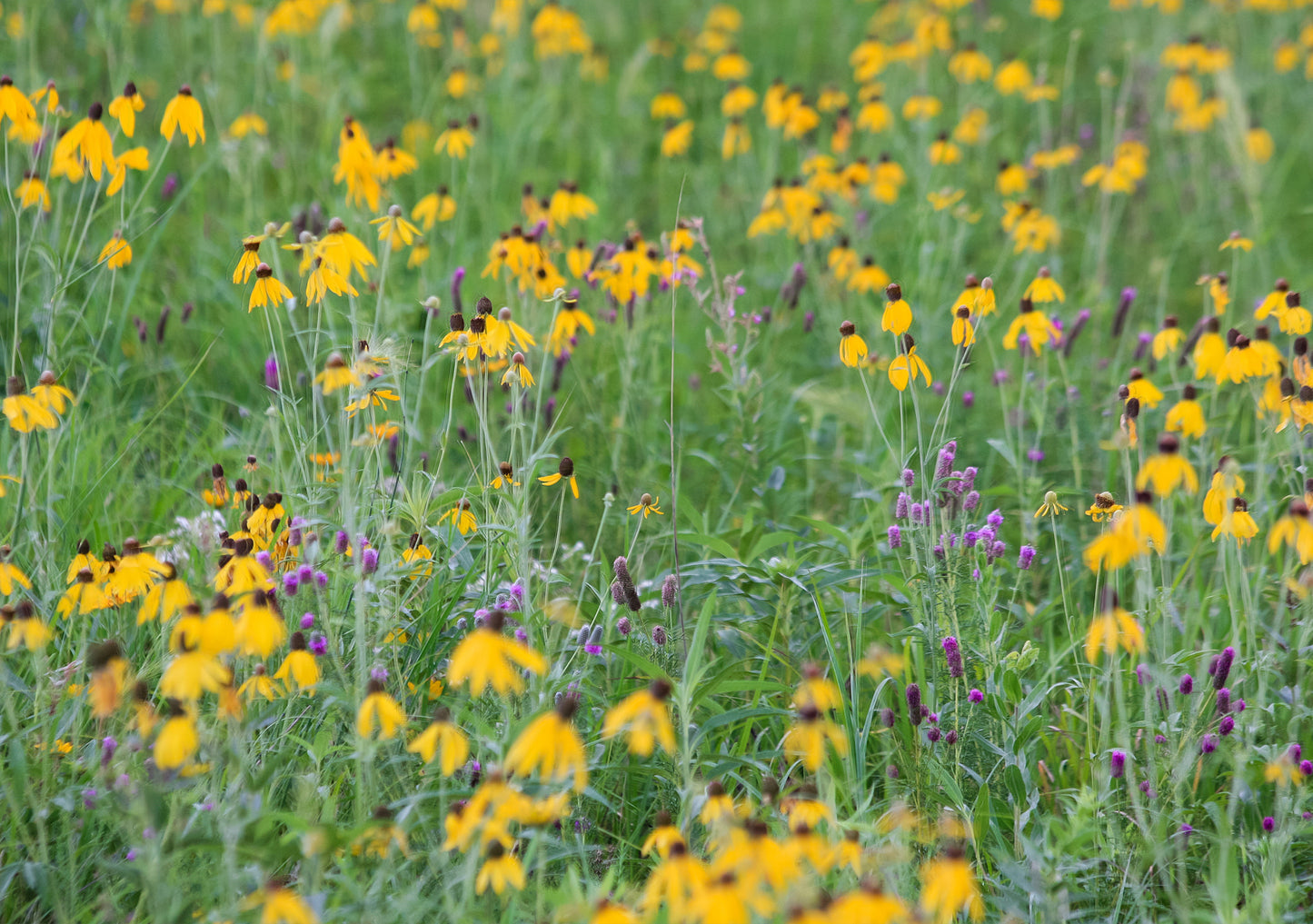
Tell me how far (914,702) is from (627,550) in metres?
0.88

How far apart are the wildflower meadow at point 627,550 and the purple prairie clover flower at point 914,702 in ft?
0.04

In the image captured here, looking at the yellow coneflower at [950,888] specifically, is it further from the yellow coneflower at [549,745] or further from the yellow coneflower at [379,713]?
the yellow coneflower at [379,713]

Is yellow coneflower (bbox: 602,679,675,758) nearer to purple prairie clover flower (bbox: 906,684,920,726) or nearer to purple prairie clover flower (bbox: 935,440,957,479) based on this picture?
purple prairie clover flower (bbox: 906,684,920,726)

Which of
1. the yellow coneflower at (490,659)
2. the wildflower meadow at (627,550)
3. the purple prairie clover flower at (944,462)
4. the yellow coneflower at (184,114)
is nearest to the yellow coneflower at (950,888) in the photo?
the wildflower meadow at (627,550)

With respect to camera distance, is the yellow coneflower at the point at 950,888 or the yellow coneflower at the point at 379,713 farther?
the yellow coneflower at the point at 379,713

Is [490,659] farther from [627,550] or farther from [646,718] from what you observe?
[627,550]

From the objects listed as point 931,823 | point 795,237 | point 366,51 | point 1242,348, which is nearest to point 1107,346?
point 795,237

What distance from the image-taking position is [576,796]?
2.14 m

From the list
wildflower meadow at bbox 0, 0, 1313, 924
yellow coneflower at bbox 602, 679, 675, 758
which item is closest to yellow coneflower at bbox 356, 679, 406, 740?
wildflower meadow at bbox 0, 0, 1313, 924

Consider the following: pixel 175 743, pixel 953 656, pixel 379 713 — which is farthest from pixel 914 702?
pixel 175 743

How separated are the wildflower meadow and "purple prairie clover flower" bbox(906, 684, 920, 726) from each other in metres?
0.01

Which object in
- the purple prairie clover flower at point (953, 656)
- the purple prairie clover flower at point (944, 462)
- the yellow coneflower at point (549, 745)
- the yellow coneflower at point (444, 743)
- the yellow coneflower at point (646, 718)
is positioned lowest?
the purple prairie clover flower at point (953, 656)

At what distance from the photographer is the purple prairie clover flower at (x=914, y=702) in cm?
217

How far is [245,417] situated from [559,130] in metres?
2.95
